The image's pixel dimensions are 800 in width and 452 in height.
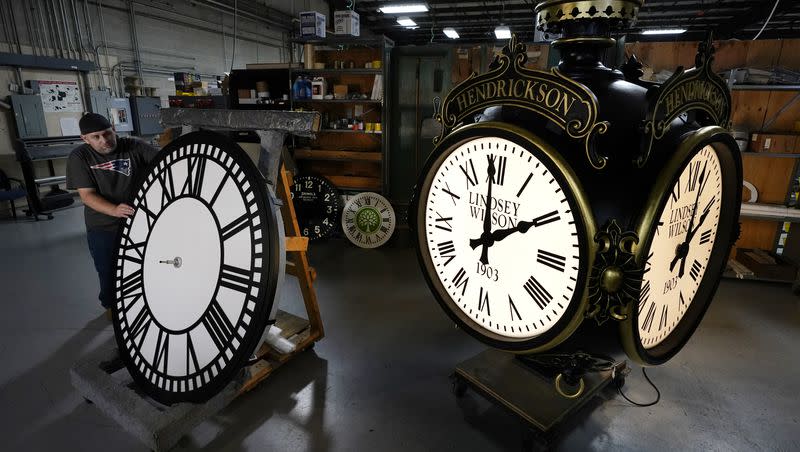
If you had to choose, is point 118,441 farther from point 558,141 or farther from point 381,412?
point 558,141

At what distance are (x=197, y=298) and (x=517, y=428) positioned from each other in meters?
1.47

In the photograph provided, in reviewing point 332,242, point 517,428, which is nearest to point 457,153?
point 517,428

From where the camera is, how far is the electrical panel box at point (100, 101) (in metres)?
6.07

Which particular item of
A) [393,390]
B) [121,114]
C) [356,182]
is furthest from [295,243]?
[121,114]

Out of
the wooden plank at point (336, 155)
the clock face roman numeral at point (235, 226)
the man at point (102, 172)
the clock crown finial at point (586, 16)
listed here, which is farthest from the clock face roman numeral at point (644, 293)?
the wooden plank at point (336, 155)

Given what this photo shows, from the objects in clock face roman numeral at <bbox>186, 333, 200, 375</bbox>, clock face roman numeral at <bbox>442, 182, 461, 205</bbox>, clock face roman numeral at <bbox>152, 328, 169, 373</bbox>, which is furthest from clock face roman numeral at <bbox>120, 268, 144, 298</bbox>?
clock face roman numeral at <bbox>442, 182, 461, 205</bbox>

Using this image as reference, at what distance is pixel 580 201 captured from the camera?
742 millimetres

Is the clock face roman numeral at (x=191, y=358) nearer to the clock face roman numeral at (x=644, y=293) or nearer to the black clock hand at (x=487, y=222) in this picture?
the black clock hand at (x=487, y=222)

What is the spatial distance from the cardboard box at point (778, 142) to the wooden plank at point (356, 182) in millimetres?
3624

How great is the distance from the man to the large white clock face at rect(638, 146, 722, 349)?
250 centimetres

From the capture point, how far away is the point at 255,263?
4.20 feet

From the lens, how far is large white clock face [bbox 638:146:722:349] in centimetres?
85

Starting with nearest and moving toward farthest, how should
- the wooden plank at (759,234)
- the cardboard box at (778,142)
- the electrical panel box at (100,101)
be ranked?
the cardboard box at (778,142)
the wooden plank at (759,234)
the electrical panel box at (100,101)

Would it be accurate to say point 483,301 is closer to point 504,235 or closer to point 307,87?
point 504,235
